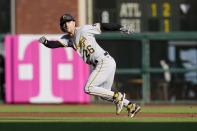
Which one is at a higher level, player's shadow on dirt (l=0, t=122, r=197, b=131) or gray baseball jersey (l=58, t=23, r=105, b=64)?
gray baseball jersey (l=58, t=23, r=105, b=64)

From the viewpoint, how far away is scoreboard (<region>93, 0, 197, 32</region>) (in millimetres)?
16719

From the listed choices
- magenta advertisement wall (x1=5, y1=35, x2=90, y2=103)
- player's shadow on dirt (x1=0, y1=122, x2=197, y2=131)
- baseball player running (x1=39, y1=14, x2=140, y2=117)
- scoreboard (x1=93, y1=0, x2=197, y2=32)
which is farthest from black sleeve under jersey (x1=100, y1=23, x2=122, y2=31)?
→ scoreboard (x1=93, y1=0, x2=197, y2=32)

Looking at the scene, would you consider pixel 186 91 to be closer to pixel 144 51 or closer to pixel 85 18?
pixel 144 51

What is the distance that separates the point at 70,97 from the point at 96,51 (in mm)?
6590

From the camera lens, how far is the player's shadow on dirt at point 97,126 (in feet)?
26.8

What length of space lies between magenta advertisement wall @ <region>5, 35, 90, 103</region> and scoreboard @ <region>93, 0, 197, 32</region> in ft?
4.76

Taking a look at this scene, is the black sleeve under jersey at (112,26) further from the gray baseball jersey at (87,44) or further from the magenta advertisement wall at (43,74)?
the magenta advertisement wall at (43,74)

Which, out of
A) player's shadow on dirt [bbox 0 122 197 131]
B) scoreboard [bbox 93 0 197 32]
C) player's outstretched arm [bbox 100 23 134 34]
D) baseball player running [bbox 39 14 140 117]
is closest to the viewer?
player's shadow on dirt [bbox 0 122 197 131]

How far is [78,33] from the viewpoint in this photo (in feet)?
32.7

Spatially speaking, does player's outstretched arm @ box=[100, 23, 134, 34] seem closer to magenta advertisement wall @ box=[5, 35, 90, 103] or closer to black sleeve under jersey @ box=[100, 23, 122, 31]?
black sleeve under jersey @ box=[100, 23, 122, 31]

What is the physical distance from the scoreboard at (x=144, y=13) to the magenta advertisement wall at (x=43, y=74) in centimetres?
145

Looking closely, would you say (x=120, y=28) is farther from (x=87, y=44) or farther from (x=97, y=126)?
(x=97, y=126)

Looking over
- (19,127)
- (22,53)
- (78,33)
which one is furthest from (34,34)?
(19,127)

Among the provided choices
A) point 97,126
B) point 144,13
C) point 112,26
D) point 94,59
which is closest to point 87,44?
point 94,59
